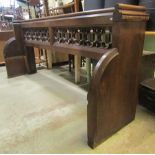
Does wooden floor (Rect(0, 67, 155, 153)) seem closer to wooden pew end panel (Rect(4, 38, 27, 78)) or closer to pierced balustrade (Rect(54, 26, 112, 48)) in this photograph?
wooden pew end panel (Rect(4, 38, 27, 78))

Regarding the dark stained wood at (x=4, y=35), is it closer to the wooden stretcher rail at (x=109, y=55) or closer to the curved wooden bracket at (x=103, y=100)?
the wooden stretcher rail at (x=109, y=55)

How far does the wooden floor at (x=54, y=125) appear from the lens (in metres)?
1.15

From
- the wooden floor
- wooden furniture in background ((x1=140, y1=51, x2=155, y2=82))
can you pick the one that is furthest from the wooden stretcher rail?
wooden furniture in background ((x1=140, y1=51, x2=155, y2=82))

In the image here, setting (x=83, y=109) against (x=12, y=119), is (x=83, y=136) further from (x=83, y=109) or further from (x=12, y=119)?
(x=12, y=119)

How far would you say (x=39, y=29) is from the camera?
6.86ft

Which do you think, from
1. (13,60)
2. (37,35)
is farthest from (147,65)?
(13,60)

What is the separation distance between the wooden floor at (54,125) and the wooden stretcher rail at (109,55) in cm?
11

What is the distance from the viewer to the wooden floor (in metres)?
1.15

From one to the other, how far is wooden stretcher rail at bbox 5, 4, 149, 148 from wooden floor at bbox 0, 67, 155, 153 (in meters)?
0.11

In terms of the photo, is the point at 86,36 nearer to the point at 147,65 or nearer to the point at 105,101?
the point at 105,101

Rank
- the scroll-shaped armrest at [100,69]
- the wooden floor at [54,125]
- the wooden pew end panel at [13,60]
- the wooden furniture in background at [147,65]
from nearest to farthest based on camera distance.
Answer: the scroll-shaped armrest at [100,69], the wooden floor at [54,125], the wooden furniture in background at [147,65], the wooden pew end panel at [13,60]

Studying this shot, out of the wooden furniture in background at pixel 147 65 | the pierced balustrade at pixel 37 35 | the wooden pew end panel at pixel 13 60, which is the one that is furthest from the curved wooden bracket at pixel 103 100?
the wooden pew end panel at pixel 13 60

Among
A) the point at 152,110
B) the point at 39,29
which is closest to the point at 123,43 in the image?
the point at 152,110

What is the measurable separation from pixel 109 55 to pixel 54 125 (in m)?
0.78
